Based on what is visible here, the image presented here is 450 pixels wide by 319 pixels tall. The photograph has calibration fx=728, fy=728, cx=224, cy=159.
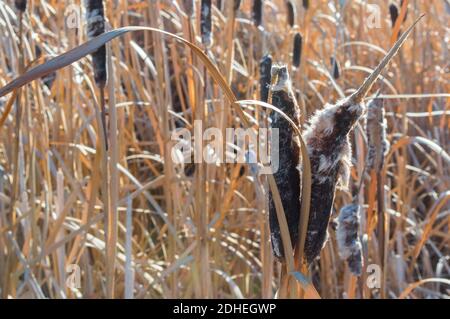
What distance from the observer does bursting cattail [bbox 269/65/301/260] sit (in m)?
0.57

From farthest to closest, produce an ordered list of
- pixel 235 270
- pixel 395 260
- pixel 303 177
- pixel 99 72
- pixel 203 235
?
pixel 235 270 → pixel 395 260 → pixel 203 235 → pixel 99 72 → pixel 303 177

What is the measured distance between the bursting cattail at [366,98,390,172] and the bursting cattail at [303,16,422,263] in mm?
305

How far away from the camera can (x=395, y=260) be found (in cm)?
140

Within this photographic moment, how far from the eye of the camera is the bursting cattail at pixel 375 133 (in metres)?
0.88

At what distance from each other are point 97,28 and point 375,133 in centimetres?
35

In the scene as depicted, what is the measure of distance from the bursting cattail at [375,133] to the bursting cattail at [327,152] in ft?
1.00

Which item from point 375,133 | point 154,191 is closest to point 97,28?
point 375,133

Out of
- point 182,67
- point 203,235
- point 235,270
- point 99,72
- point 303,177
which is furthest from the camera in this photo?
point 182,67

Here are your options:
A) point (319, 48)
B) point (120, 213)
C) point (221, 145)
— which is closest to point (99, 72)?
point (221, 145)

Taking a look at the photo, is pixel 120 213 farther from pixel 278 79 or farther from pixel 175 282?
pixel 278 79

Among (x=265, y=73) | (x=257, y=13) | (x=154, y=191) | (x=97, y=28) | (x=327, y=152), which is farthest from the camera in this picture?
(x=154, y=191)

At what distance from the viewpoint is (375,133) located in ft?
2.91

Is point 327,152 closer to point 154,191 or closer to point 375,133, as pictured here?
point 375,133
